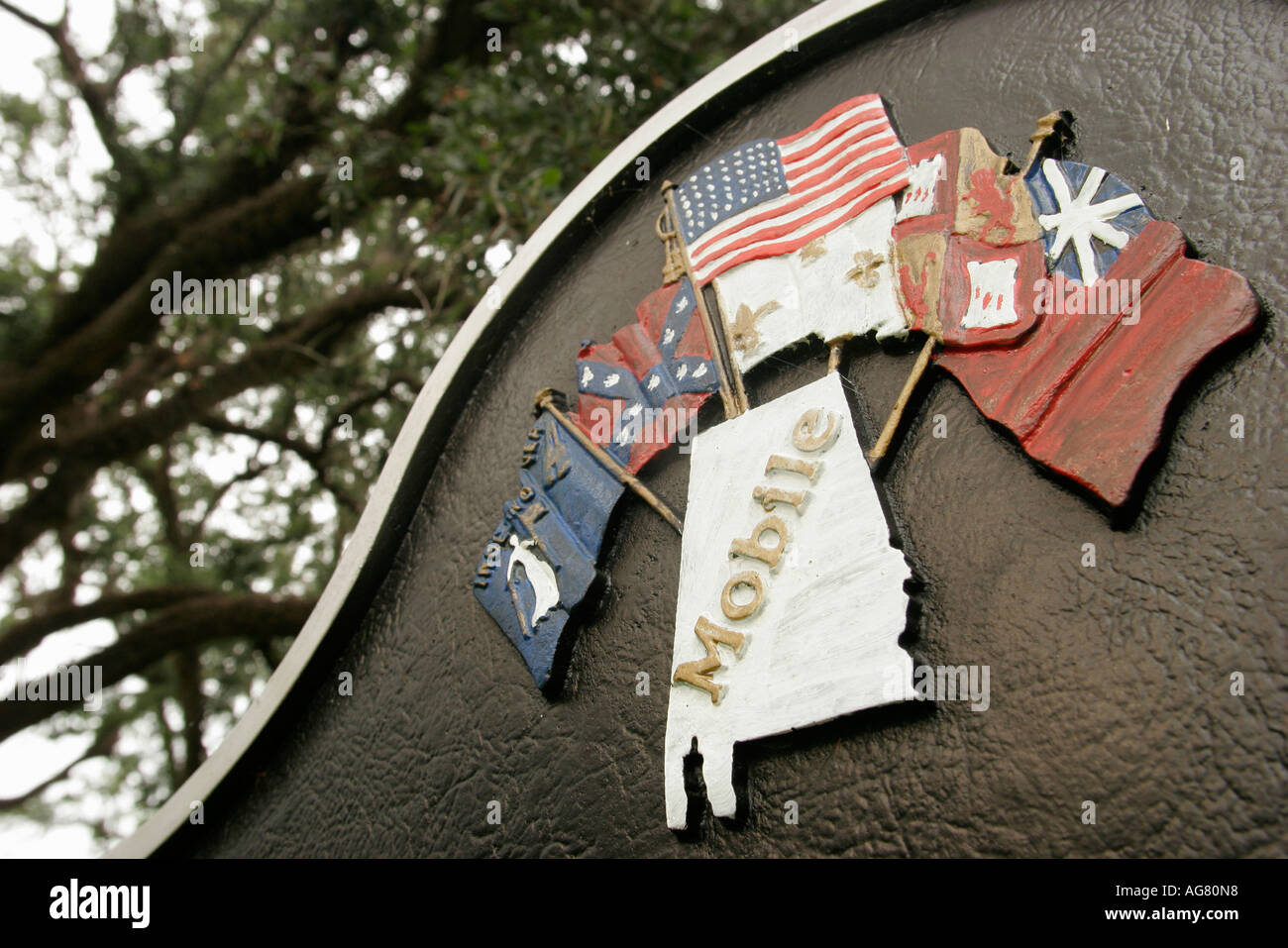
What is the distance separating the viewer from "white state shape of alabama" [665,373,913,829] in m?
1.53

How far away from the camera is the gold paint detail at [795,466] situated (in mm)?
1696

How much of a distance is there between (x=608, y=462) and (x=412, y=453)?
632 millimetres

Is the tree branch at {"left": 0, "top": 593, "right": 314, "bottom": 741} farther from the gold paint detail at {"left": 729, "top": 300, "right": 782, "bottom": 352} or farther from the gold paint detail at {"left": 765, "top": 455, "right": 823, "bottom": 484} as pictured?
the gold paint detail at {"left": 765, "top": 455, "right": 823, "bottom": 484}

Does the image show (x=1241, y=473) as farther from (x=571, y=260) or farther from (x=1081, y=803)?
(x=571, y=260)

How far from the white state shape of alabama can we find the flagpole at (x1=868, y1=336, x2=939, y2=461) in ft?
0.11

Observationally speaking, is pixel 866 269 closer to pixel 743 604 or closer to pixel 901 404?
pixel 901 404

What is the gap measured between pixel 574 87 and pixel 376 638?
9.36 ft

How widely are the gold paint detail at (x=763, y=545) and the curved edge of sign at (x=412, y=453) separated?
1017mm

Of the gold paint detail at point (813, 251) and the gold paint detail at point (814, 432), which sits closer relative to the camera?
the gold paint detail at point (814, 432)

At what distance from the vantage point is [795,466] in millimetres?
1721

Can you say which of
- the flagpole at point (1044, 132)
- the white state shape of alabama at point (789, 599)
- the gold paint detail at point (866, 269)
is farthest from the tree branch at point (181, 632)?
the flagpole at point (1044, 132)

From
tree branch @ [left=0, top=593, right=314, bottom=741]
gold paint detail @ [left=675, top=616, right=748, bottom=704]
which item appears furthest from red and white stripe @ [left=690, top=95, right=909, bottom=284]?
tree branch @ [left=0, top=593, right=314, bottom=741]

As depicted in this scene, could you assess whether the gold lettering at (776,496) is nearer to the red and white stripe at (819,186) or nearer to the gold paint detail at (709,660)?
the gold paint detail at (709,660)

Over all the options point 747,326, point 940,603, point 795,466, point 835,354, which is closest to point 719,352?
point 747,326
